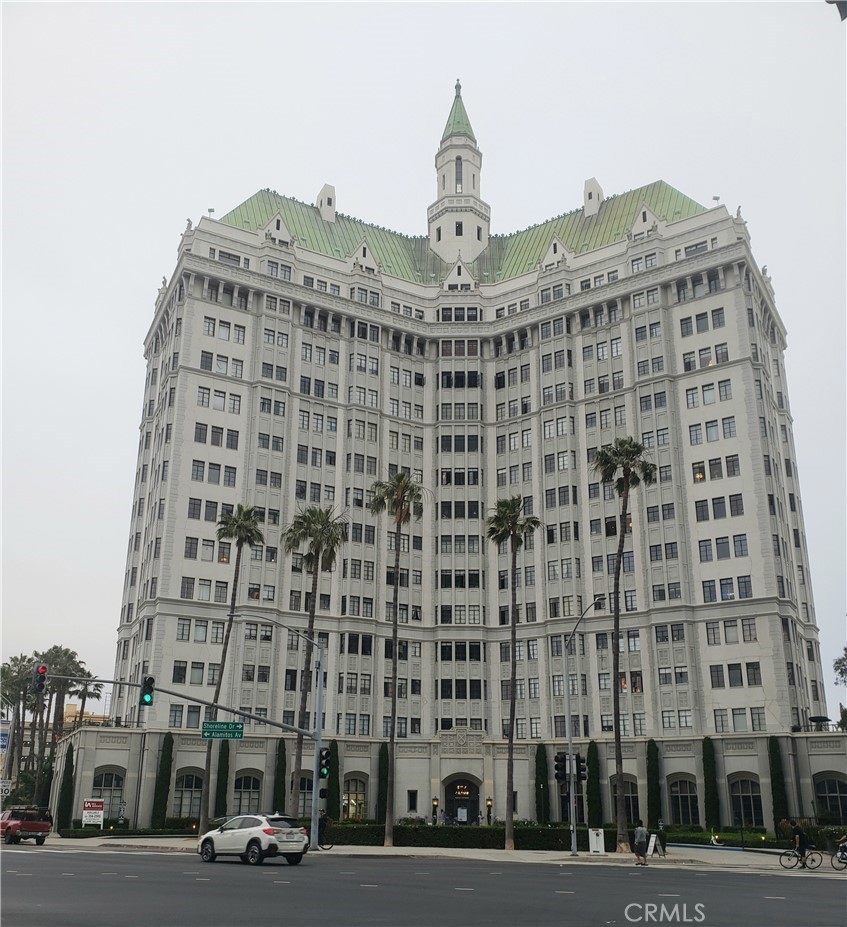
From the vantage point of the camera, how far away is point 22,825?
49969mm

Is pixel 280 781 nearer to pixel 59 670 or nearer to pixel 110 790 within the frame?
pixel 110 790

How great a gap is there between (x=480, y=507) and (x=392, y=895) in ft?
219

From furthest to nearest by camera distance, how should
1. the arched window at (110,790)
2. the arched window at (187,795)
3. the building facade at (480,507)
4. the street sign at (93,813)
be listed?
the building facade at (480,507)
the arched window at (187,795)
the arched window at (110,790)
the street sign at (93,813)

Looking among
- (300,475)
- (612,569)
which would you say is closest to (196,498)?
(300,475)

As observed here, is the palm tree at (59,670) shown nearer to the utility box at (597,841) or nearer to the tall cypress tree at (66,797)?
the tall cypress tree at (66,797)

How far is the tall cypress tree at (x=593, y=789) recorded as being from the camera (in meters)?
70.3

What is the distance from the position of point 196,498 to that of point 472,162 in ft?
180

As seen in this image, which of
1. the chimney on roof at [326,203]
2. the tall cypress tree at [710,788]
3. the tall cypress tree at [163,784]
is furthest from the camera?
the chimney on roof at [326,203]

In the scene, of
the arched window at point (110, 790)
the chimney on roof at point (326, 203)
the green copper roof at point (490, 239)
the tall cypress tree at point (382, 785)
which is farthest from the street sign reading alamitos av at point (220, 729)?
the chimney on roof at point (326, 203)

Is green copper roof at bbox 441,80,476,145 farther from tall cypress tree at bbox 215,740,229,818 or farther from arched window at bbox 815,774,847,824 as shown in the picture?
arched window at bbox 815,774,847,824

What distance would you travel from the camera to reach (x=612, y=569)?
79562 mm

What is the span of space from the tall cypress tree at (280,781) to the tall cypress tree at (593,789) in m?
23.6

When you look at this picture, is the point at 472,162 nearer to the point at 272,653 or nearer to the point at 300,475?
the point at 300,475

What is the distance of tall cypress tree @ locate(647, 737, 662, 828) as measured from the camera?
69250 mm
